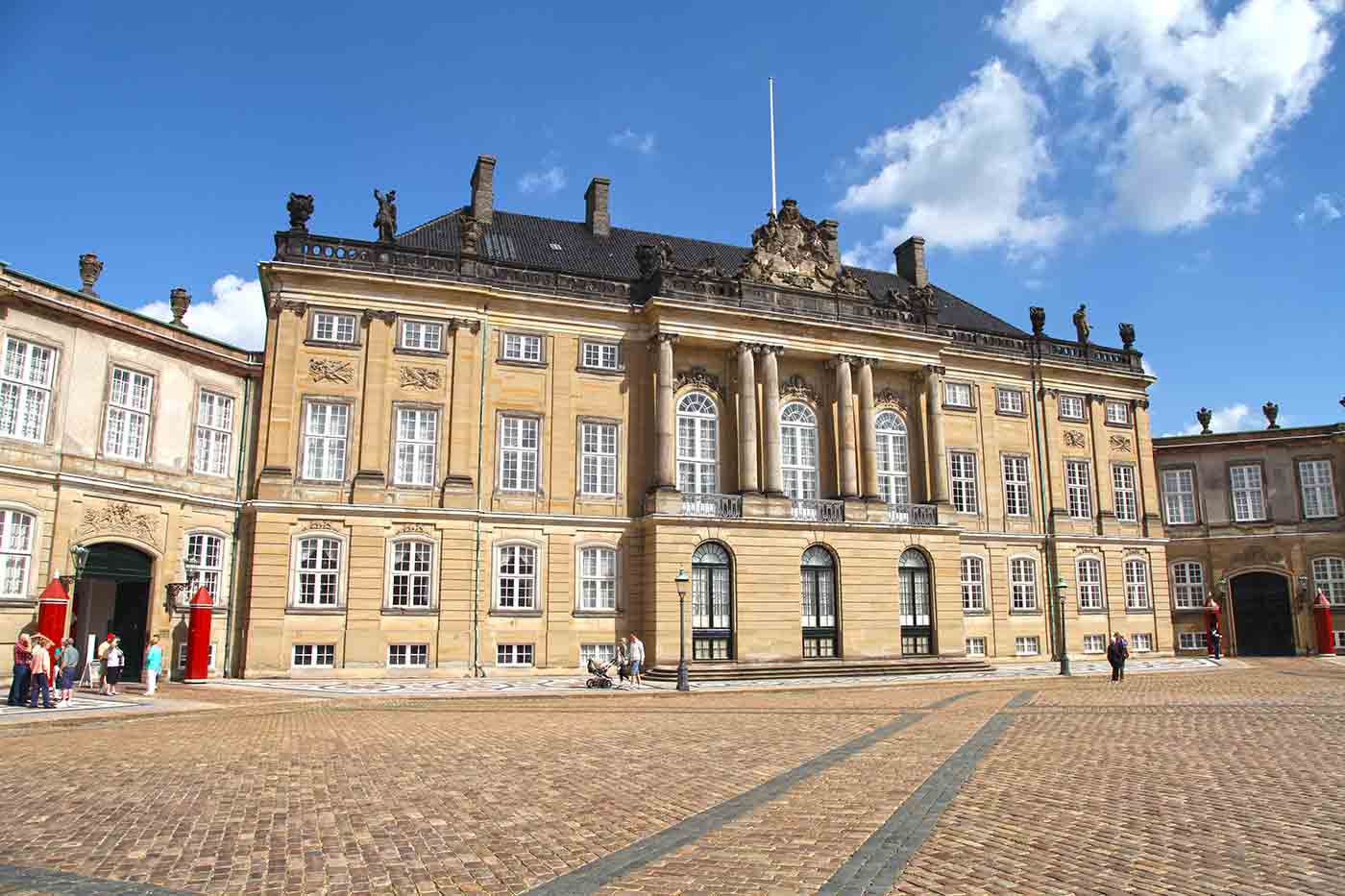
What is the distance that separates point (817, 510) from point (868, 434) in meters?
4.35

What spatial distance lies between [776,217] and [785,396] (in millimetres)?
7765

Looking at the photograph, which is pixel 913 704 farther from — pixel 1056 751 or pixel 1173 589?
pixel 1173 589

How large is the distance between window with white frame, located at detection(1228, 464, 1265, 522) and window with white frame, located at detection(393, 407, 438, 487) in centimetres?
4175

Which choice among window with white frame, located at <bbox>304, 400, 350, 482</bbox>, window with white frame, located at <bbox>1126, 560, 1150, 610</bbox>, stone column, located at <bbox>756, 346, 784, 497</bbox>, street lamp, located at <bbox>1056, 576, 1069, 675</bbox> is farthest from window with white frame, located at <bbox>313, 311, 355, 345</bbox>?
window with white frame, located at <bbox>1126, 560, 1150, 610</bbox>

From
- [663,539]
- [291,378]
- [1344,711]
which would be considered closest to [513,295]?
[291,378]

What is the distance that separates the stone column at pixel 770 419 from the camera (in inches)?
1463

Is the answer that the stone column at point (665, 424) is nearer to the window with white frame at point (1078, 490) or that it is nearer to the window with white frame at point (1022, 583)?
the window with white frame at point (1022, 583)

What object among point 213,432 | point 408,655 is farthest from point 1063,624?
point 213,432

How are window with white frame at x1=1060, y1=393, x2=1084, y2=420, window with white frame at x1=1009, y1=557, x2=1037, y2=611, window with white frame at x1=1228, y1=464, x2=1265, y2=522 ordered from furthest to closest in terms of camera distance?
window with white frame at x1=1228, y1=464, x2=1265, y2=522, window with white frame at x1=1060, y1=393, x2=1084, y2=420, window with white frame at x1=1009, y1=557, x2=1037, y2=611

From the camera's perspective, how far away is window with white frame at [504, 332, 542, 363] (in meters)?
36.0

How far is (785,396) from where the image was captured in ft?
128

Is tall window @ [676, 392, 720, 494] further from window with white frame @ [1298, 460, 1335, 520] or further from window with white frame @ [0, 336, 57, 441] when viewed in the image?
window with white frame @ [1298, 460, 1335, 520]

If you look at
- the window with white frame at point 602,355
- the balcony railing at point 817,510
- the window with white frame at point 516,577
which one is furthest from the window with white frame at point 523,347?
the balcony railing at point 817,510

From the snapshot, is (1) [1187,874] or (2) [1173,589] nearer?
(1) [1187,874]
